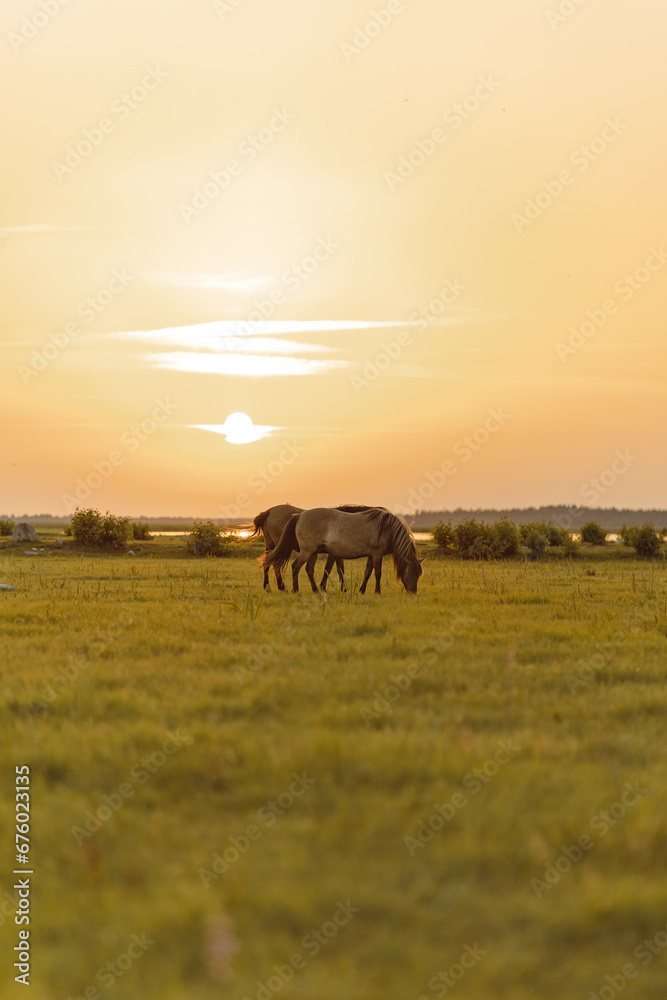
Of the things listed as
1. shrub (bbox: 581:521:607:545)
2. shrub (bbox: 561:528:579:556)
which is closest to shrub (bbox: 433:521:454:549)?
shrub (bbox: 561:528:579:556)

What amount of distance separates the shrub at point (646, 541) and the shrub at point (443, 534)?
30.9ft

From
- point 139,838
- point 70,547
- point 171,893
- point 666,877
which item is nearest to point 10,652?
point 139,838

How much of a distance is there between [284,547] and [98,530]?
84.0ft

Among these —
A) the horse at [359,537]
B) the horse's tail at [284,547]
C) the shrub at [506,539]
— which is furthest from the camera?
the shrub at [506,539]

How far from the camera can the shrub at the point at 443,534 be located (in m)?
40.0

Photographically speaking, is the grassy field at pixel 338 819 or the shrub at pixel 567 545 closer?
the grassy field at pixel 338 819

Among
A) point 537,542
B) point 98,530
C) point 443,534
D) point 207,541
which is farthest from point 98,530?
point 537,542

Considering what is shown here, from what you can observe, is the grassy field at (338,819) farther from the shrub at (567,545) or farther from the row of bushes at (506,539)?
the shrub at (567,545)

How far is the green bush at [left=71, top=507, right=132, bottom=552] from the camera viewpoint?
136 ft

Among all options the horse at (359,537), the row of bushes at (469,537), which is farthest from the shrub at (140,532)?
the horse at (359,537)

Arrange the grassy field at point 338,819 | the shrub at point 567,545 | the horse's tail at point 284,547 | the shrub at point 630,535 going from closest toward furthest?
the grassy field at point 338,819
the horse's tail at point 284,547
the shrub at point 567,545
the shrub at point 630,535

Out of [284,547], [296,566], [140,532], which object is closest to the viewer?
[296,566]

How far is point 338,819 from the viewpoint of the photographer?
208 inches

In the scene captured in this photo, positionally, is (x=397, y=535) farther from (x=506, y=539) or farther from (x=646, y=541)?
(x=646, y=541)
